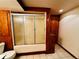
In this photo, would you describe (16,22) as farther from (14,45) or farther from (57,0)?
(57,0)

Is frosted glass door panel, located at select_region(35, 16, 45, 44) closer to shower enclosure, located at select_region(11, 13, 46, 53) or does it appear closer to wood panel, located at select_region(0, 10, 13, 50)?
shower enclosure, located at select_region(11, 13, 46, 53)

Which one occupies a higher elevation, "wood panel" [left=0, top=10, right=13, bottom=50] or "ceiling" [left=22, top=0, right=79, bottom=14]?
"ceiling" [left=22, top=0, right=79, bottom=14]

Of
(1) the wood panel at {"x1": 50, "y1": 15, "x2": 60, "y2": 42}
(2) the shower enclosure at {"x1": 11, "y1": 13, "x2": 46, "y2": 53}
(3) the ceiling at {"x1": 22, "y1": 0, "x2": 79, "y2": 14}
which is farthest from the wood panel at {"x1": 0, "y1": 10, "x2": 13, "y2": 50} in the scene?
(1) the wood panel at {"x1": 50, "y1": 15, "x2": 60, "y2": 42}

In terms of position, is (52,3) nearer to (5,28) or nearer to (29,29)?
(29,29)

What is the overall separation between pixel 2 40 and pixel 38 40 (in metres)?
1.54

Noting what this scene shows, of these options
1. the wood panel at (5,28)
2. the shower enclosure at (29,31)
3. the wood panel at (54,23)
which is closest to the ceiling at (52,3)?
the shower enclosure at (29,31)

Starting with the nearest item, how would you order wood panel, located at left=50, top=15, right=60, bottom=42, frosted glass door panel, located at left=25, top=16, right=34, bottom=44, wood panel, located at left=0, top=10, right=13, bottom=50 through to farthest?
1. wood panel, located at left=0, top=10, right=13, bottom=50
2. frosted glass door panel, located at left=25, top=16, right=34, bottom=44
3. wood panel, located at left=50, top=15, right=60, bottom=42

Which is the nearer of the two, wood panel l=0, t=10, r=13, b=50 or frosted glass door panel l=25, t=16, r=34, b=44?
wood panel l=0, t=10, r=13, b=50

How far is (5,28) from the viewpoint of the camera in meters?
2.53

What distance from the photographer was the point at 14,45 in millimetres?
2822

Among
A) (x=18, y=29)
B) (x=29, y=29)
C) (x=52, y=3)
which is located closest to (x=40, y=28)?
(x=29, y=29)

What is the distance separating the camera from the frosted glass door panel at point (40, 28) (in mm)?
3040

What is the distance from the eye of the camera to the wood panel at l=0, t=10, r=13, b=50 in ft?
8.12

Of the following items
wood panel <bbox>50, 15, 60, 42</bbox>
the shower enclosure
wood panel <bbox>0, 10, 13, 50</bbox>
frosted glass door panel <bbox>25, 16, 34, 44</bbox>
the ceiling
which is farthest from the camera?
wood panel <bbox>50, 15, 60, 42</bbox>
